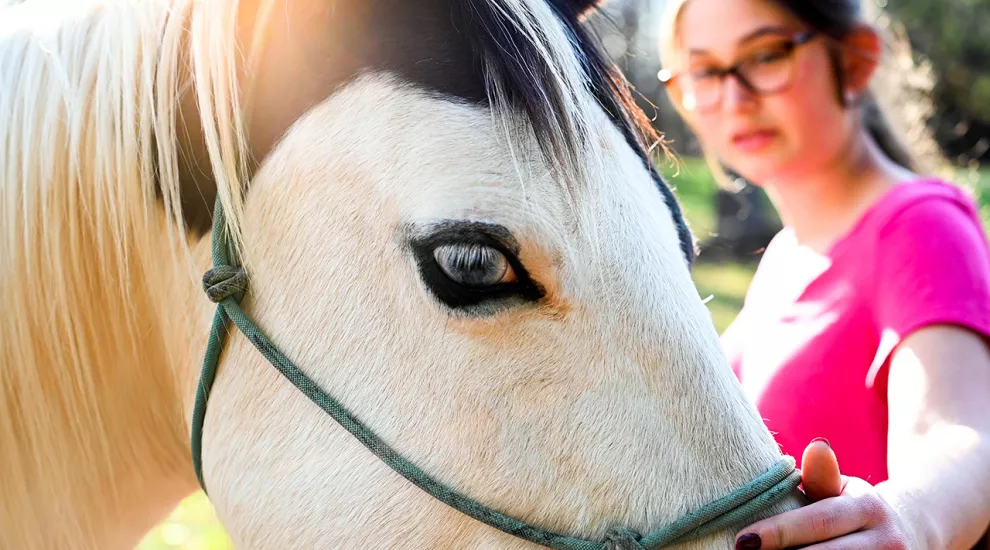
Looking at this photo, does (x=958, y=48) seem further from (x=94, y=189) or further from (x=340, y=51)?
(x=94, y=189)

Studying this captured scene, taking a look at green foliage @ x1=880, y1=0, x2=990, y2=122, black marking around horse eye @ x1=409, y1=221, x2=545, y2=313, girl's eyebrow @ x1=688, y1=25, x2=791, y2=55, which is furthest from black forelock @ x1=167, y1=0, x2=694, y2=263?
green foliage @ x1=880, y1=0, x2=990, y2=122

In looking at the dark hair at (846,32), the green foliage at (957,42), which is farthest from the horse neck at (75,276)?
the green foliage at (957,42)

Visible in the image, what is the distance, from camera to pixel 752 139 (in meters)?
1.80

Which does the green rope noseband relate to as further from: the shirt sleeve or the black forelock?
the shirt sleeve

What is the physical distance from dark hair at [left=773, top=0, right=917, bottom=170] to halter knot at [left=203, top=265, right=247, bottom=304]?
1314mm

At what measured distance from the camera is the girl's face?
1713 millimetres

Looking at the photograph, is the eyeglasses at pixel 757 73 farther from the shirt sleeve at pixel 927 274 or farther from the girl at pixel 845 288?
the shirt sleeve at pixel 927 274

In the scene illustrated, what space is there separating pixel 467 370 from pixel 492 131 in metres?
0.30

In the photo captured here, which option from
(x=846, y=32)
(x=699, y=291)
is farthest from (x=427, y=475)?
(x=699, y=291)

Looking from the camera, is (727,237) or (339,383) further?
(727,237)

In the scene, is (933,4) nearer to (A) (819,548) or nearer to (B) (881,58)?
(B) (881,58)

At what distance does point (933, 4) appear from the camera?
15828 mm

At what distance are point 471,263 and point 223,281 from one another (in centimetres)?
34

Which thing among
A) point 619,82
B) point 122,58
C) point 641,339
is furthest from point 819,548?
point 122,58
